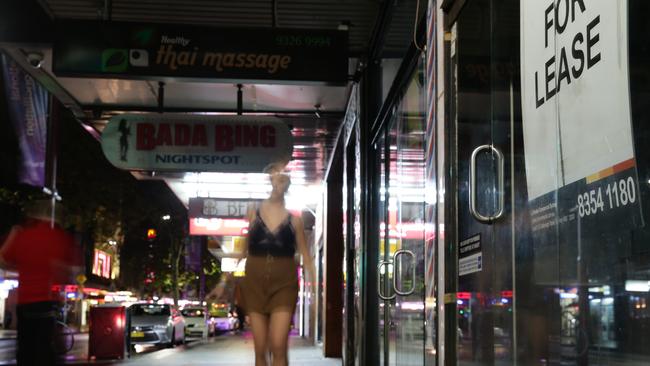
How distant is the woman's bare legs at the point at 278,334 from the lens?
4.97 metres

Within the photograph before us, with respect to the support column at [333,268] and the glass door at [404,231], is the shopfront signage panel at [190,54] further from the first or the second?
the support column at [333,268]

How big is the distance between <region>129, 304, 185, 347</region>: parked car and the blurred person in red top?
17.8 metres

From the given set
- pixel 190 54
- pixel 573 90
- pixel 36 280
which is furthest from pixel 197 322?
pixel 573 90

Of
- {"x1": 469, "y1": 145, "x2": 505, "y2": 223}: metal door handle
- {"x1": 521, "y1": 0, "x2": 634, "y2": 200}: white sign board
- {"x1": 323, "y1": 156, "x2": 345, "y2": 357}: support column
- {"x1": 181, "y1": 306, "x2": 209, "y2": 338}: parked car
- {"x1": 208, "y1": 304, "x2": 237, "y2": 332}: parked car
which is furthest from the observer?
{"x1": 208, "y1": 304, "x2": 237, "y2": 332}: parked car

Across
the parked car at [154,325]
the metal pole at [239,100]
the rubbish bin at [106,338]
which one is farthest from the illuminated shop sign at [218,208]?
the parked car at [154,325]

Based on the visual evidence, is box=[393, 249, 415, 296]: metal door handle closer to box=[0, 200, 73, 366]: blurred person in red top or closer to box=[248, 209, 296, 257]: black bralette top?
box=[248, 209, 296, 257]: black bralette top

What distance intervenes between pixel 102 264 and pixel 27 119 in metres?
48.8

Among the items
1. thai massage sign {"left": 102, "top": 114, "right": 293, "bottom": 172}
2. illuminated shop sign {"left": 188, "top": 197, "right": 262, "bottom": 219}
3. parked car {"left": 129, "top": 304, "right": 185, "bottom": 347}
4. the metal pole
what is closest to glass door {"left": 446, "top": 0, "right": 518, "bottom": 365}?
thai massage sign {"left": 102, "top": 114, "right": 293, "bottom": 172}

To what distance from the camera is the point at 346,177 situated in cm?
1166

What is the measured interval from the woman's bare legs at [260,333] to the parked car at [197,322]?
27.6 m

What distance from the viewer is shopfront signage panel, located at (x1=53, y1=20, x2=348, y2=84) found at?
285 inches

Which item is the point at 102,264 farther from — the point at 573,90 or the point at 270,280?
the point at 573,90

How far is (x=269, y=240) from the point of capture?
16.6ft

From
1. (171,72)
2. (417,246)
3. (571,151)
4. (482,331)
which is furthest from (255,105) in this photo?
(571,151)
